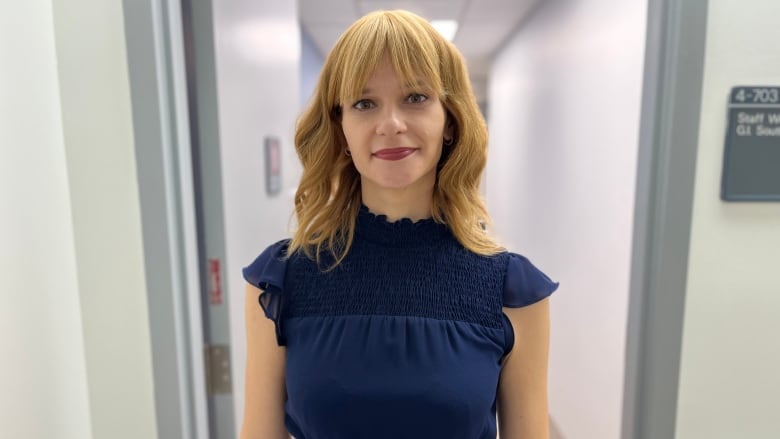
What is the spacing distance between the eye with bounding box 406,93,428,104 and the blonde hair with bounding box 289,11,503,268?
0.02 m

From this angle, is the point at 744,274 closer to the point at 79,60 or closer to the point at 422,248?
the point at 422,248

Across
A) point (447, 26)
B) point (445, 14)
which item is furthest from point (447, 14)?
point (447, 26)

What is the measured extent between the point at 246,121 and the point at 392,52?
735 mm

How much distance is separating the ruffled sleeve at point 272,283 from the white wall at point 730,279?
2.48 feet

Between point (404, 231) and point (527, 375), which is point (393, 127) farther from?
point (527, 375)

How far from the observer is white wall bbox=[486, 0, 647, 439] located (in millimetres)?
1562

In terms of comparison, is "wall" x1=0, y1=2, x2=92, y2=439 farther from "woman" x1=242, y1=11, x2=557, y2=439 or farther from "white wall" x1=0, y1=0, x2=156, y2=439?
"woman" x1=242, y1=11, x2=557, y2=439

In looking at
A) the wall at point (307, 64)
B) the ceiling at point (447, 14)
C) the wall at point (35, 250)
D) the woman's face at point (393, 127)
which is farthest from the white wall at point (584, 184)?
the wall at point (307, 64)

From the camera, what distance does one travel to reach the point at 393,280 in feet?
2.42

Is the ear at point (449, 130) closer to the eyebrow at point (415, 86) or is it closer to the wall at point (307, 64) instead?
the eyebrow at point (415, 86)

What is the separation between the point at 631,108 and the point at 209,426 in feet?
4.77

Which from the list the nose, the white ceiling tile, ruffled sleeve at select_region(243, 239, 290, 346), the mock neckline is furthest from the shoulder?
the white ceiling tile

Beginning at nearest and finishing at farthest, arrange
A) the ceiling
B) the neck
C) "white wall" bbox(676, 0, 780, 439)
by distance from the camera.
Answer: the neck → "white wall" bbox(676, 0, 780, 439) → the ceiling

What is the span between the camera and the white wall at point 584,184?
1562 millimetres
